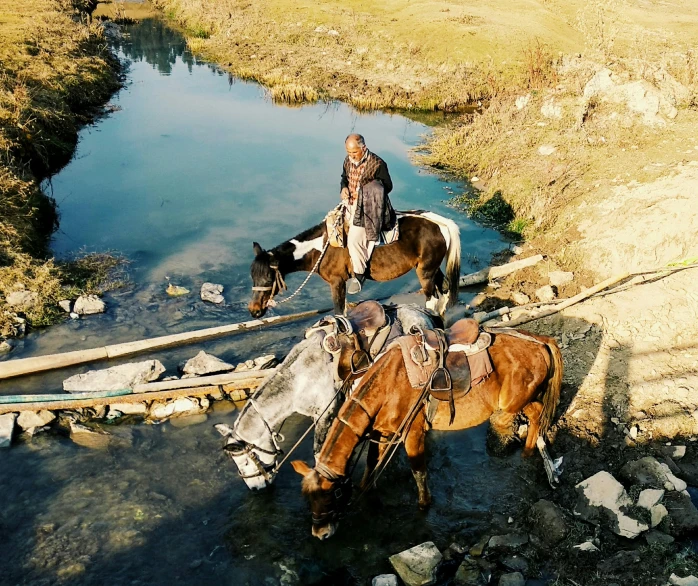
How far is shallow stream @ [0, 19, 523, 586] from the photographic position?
5082mm

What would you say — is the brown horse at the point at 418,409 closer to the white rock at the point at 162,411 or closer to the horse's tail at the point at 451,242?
the white rock at the point at 162,411

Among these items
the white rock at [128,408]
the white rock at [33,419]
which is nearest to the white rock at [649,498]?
the white rock at [128,408]

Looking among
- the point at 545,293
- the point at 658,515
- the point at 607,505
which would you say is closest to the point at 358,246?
the point at 545,293

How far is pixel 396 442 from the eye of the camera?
4.95 metres

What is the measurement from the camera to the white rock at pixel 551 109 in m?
14.2

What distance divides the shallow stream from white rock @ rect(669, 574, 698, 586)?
58.8 inches

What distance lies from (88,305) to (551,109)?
11.9m

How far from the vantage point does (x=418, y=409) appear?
4926mm

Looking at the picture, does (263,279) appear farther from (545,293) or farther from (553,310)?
(545,293)

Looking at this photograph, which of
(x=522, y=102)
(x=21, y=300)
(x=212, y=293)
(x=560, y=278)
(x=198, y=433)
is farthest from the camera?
(x=522, y=102)

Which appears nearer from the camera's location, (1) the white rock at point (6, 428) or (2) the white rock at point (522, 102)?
(1) the white rock at point (6, 428)

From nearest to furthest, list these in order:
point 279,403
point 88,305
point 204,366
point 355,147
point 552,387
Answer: point 279,403, point 552,387, point 204,366, point 355,147, point 88,305

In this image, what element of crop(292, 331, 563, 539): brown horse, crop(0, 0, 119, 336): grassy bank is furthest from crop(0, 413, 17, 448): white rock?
crop(292, 331, 563, 539): brown horse

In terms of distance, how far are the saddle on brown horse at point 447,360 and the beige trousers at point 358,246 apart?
8.87 feet
